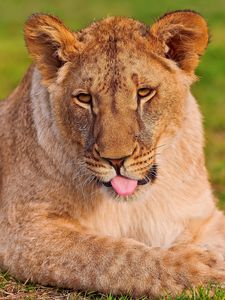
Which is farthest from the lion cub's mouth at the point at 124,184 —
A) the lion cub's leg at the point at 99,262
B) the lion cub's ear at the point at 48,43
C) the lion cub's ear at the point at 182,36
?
the lion cub's ear at the point at 48,43

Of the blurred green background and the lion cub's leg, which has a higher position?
the blurred green background

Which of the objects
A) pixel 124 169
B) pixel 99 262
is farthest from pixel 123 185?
pixel 99 262

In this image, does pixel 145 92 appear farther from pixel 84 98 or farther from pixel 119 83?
pixel 84 98

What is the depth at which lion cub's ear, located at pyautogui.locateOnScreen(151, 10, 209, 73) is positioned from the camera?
4234mm

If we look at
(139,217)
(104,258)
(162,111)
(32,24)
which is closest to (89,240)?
(104,258)

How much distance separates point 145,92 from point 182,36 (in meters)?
0.41

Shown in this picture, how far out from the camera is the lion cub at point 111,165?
13.0 feet

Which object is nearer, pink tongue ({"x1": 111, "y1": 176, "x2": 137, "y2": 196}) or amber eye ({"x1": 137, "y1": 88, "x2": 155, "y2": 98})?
pink tongue ({"x1": 111, "y1": 176, "x2": 137, "y2": 196})

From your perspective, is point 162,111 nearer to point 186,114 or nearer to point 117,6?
point 186,114

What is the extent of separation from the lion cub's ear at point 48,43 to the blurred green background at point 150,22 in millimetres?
833

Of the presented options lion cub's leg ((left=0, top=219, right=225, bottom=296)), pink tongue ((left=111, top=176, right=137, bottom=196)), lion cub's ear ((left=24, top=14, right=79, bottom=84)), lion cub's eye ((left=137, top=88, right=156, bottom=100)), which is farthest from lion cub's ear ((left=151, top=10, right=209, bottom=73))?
lion cub's leg ((left=0, top=219, right=225, bottom=296))

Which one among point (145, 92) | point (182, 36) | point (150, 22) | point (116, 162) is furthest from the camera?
point (150, 22)

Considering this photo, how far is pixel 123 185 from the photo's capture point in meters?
3.94

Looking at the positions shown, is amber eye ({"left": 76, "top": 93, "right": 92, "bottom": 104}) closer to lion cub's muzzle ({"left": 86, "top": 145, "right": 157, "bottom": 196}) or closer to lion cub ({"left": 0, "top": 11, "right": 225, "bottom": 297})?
lion cub ({"left": 0, "top": 11, "right": 225, "bottom": 297})
